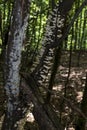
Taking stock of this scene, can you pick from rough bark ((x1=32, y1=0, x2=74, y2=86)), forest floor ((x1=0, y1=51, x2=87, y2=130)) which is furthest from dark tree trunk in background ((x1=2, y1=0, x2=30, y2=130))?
forest floor ((x1=0, y1=51, x2=87, y2=130))

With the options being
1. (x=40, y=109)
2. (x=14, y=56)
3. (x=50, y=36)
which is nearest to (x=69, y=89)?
(x=50, y=36)

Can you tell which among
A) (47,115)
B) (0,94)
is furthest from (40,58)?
(0,94)

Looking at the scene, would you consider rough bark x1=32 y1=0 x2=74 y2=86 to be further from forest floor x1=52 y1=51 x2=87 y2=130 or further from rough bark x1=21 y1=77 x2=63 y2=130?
forest floor x1=52 y1=51 x2=87 y2=130

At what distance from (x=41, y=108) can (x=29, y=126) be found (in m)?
3.82

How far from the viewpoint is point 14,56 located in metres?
2.44

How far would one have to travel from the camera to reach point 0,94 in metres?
7.66

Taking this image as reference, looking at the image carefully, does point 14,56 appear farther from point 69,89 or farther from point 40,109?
point 69,89

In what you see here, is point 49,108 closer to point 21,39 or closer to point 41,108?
point 41,108

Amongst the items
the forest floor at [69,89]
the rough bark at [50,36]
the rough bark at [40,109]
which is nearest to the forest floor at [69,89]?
the forest floor at [69,89]

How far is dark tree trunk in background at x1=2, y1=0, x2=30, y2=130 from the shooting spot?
2338mm

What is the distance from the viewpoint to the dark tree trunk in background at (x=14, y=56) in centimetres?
234

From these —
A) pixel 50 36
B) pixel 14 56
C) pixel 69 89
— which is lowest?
pixel 69 89

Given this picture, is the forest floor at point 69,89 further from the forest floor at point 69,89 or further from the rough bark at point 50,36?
the rough bark at point 50,36

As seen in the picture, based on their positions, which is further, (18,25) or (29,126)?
(29,126)
